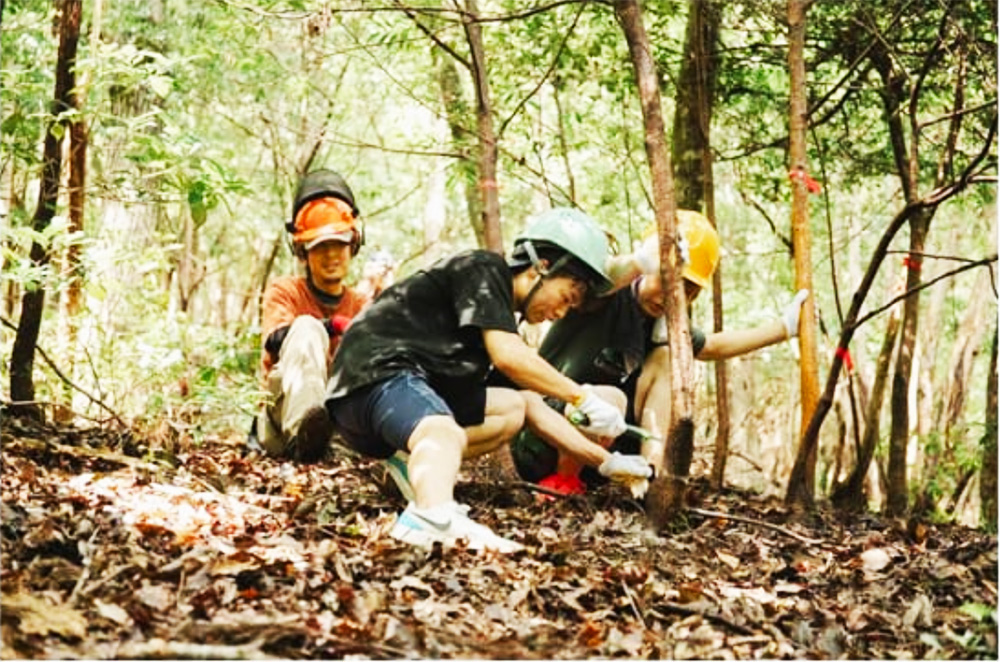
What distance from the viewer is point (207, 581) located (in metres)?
3.46

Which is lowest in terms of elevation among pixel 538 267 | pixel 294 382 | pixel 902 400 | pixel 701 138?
pixel 294 382

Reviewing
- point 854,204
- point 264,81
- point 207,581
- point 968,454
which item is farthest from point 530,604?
point 854,204

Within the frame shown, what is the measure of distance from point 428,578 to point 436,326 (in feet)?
4.82

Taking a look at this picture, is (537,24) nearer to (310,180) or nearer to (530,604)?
(310,180)

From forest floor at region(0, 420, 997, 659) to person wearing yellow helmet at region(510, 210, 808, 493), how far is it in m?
0.57

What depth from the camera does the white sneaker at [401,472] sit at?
505cm

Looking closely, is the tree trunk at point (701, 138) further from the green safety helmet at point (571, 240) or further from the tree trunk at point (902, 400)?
the green safety helmet at point (571, 240)

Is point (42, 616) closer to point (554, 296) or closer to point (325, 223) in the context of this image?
point (554, 296)

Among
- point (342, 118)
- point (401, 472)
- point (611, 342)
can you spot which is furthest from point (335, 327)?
point (342, 118)

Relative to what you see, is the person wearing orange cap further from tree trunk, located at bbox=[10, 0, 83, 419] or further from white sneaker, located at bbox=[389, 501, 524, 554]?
white sneaker, located at bbox=[389, 501, 524, 554]

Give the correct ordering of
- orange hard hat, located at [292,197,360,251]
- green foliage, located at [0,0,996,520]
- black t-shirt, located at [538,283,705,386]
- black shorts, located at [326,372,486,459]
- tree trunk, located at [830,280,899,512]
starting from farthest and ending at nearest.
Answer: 1. orange hard hat, located at [292,197,360,251]
2. tree trunk, located at [830,280,899,512]
3. black t-shirt, located at [538,283,705,386]
4. green foliage, located at [0,0,996,520]
5. black shorts, located at [326,372,486,459]

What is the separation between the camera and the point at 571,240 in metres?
5.04

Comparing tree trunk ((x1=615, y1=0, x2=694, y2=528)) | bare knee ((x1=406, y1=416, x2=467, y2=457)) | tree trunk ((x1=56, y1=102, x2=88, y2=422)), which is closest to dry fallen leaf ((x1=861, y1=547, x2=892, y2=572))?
tree trunk ((x1=615, y1=0, x2=694, y2=528))

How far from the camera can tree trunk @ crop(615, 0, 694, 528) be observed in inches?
185
